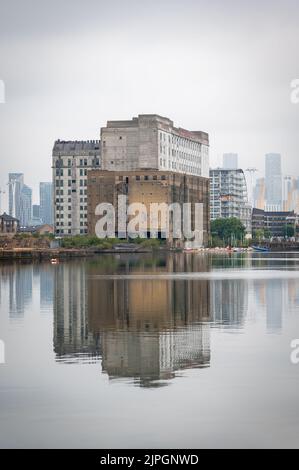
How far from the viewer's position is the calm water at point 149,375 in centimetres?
2238

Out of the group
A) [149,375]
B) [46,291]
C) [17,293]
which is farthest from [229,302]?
[149,375]

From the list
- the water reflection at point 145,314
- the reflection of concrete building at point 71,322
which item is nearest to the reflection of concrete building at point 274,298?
the water reflection at point 145,314

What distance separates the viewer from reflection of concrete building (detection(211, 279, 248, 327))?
45650mm

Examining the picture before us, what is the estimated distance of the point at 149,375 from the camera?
95.6 feet

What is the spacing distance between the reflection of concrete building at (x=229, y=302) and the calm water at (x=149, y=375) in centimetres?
11

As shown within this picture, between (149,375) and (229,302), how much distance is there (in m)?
27.3

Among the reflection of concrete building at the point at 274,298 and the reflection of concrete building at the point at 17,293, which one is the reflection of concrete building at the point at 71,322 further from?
the reflection of concrete building at the point at 274,298

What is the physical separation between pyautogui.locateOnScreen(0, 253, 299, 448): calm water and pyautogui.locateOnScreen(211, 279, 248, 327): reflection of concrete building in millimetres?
108

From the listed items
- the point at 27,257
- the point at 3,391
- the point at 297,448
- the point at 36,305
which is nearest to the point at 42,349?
the point at 3,391

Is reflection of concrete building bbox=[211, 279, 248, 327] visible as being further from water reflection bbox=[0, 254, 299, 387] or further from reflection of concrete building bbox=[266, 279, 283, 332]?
reflection of concrete building bbox=[266, 279, 283, 332]

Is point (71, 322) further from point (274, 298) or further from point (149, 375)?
point (274, 298)

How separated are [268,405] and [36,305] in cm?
3208

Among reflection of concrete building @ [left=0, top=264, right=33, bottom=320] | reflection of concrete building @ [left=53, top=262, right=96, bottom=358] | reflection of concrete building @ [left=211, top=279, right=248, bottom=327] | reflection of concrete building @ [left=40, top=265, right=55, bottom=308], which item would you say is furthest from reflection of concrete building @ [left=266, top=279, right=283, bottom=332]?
reflection of concrete building @ [left=40, top=265, right=55, bottom=308]
